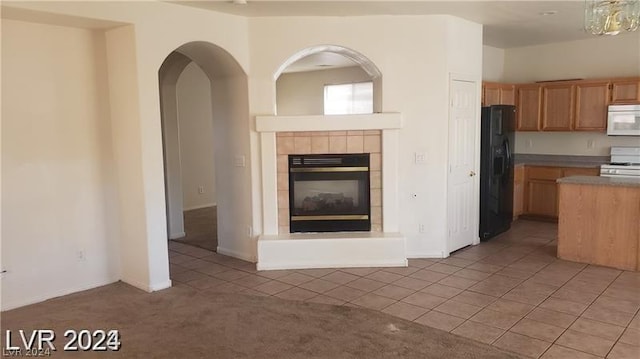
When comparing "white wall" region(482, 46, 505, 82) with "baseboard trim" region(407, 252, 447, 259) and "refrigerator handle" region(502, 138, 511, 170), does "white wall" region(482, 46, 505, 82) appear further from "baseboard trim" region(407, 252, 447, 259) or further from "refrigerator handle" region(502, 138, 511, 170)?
"baseboard trim" region(407, 252, 447, 259)

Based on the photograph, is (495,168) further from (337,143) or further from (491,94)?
(337,143)

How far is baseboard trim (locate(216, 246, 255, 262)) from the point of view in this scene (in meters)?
5.40

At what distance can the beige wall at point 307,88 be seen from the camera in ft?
31.0

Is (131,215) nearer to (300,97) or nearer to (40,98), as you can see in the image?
(40,98)

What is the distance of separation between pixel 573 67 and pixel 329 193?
4498 millimetres

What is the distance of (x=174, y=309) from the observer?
4004mm

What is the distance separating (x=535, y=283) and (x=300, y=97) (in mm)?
6674

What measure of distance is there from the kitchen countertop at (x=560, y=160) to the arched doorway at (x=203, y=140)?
4.36m

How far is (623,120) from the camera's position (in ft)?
21.4

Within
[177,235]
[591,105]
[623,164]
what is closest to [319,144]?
[177,235]

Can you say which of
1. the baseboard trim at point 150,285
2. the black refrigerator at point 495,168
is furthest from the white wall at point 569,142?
the baseboard trim at point 150,285

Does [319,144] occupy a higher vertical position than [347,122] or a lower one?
lower

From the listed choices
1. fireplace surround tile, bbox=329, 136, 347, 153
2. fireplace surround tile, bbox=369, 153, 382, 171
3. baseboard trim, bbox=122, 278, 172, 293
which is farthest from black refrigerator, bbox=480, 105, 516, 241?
baseboard trim, bbox=122, 278, 172, 293

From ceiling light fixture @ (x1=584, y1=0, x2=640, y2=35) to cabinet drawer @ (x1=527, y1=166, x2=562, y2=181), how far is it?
371cm
